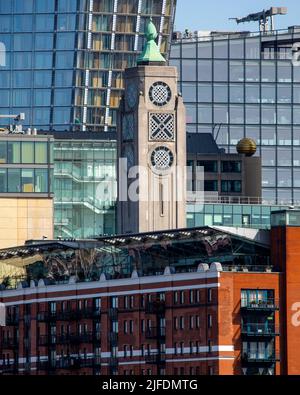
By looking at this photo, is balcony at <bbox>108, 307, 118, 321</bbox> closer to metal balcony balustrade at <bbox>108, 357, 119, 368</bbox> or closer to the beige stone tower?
metal balcony balustrade at <bbox>108, 357, 119, 368</bbox>

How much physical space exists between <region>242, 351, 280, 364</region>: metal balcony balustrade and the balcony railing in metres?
7.38

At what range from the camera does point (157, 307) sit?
10694 cm

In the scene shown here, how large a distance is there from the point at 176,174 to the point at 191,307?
3829 centimetres

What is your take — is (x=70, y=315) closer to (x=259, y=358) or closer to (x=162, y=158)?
(x=259, y=358)

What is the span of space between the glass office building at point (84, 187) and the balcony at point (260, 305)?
51.9 meters

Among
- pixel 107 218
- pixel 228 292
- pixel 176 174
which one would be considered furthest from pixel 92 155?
pixel 228 292

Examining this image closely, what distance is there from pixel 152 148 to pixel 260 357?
145 feet

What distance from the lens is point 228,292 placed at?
333 feet

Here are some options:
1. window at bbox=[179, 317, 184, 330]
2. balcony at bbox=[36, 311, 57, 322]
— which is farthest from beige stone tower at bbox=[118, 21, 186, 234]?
window at bbox=[179, 317, 184, 330]

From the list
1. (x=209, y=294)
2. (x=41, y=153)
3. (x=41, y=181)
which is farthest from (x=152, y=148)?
(x=209, y=294)

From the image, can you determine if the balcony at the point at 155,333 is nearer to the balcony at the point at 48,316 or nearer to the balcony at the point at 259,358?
the balcony at the point at 259,358

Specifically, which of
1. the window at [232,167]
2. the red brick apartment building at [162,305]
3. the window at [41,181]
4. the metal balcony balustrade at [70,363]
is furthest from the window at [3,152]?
the metal balcony balustrade at [70,363]

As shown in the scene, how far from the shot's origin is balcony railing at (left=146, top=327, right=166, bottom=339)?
106 meters

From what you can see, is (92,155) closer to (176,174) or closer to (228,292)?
(176,174)
